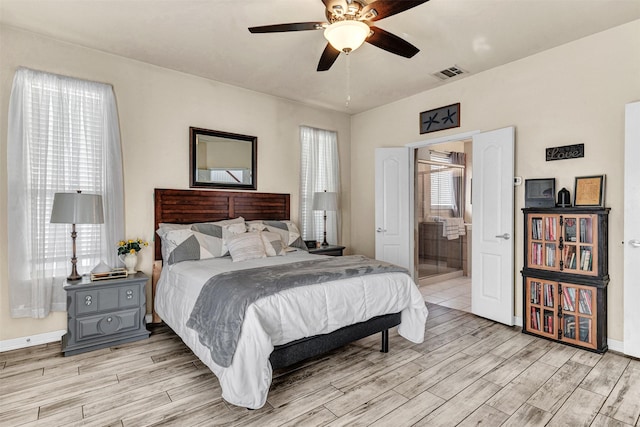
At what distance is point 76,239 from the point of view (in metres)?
3.30

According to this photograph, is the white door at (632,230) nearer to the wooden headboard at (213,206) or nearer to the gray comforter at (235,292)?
the gray comforter at (235,292)

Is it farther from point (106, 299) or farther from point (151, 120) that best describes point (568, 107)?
point (106, 299)

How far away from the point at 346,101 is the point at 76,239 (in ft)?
12.3

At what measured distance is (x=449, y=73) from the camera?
3975 millimetres

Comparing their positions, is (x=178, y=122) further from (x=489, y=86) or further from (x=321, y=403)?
(x=489, y=86)

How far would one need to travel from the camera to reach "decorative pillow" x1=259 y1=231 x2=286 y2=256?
3.71 metres

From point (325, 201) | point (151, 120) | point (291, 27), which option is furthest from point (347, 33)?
point (325, 201)

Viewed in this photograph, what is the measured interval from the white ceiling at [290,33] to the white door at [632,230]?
3.11ft

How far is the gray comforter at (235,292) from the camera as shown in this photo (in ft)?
6.89

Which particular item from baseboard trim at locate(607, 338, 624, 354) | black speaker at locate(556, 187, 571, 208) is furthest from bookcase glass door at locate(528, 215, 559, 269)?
baseboard trim at locate(607, 338, 624, 354)

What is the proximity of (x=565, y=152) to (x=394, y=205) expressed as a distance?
212 cm

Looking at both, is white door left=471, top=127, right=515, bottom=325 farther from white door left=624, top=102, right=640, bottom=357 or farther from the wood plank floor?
white door left=624, top=102, right=640, bottom=357

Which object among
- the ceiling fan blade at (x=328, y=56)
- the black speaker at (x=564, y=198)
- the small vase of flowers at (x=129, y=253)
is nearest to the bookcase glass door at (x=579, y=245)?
the black speaker at (x=564, y=198)

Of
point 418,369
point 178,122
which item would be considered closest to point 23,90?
point 178,122
